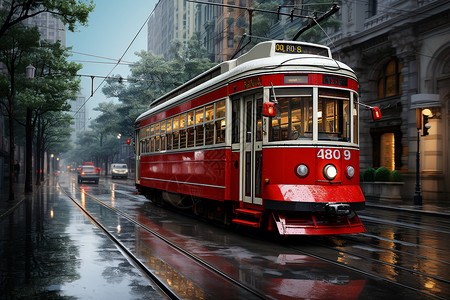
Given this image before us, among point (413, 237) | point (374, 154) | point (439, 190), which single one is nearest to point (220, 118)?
point (413, 237)

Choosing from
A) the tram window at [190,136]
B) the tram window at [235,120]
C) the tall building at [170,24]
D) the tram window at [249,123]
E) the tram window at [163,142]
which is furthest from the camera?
the tall building at [170,24]

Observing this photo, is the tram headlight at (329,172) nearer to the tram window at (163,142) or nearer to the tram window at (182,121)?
the tram window at (182,121)

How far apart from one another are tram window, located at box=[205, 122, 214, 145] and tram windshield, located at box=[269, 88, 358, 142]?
7.97 feet

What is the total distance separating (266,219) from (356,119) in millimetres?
2888

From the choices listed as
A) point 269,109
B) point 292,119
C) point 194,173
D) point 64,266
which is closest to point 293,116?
point 292,119

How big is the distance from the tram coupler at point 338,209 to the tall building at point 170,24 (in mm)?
86302

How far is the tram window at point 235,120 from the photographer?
1071 centimetres

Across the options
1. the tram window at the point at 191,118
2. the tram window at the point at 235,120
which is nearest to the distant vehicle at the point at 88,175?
the tram window at the point at 191,118

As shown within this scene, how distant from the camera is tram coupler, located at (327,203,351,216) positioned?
29.3 feet

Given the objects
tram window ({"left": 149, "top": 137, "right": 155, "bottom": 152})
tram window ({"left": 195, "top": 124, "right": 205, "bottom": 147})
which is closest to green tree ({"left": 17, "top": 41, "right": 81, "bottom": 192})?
tram window ({"left": 149, "top": 137, "right": 155, "bottom": 152})

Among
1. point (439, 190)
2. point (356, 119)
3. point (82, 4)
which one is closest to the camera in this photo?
point (356, 119)

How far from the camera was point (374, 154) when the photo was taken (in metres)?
28.9

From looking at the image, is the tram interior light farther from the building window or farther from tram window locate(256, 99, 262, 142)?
the building window

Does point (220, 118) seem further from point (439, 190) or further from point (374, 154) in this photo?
point (374, 154)
